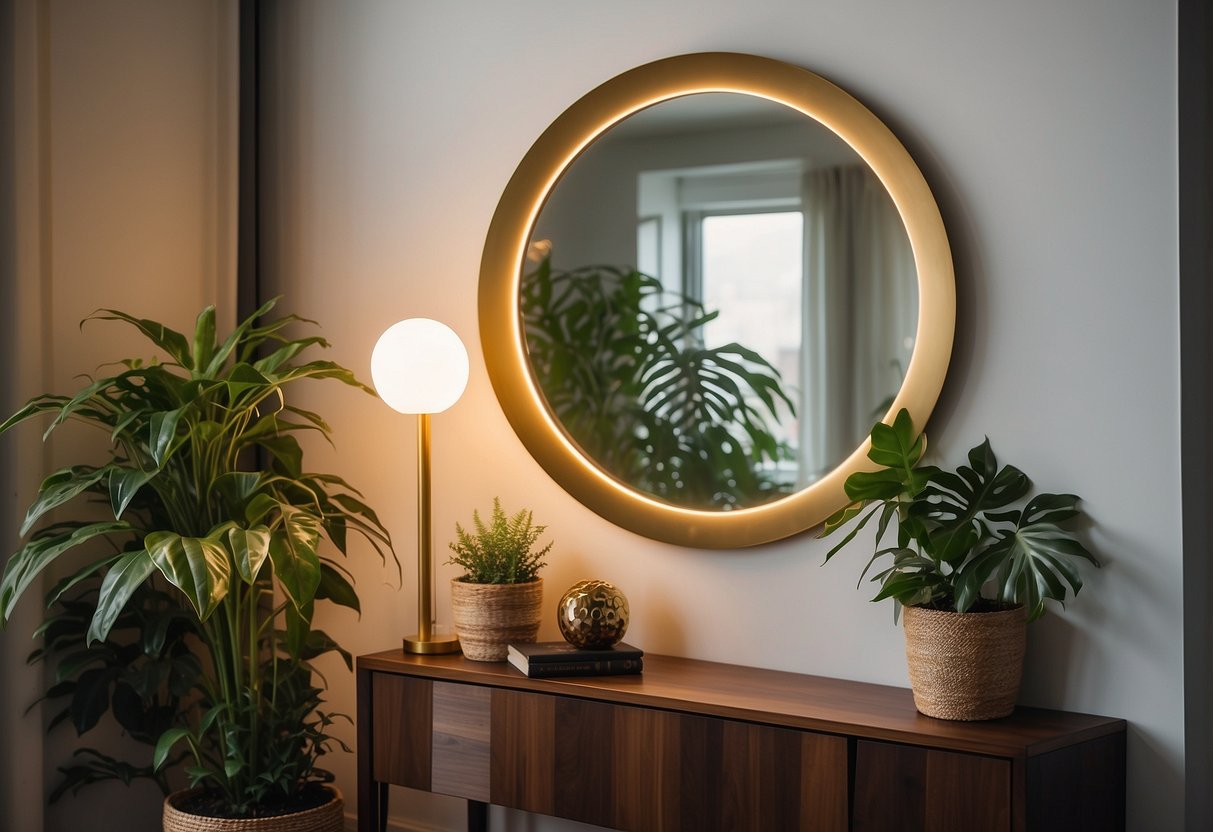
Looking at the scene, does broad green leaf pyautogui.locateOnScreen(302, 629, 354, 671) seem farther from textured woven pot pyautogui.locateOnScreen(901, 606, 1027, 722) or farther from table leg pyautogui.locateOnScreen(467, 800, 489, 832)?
textured woven pot pyautogui.locateOnScreen(901, 606, 1027, 722)

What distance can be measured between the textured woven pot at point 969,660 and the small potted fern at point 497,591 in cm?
87

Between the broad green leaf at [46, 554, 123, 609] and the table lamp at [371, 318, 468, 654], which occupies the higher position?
the table lamp at [371, 318, 468, 654]

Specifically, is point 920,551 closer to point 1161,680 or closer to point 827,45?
point 1161,680

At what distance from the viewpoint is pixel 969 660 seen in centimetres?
187

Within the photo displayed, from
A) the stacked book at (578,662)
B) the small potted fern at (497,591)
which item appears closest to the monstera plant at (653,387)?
the small potted fern at (497,591)

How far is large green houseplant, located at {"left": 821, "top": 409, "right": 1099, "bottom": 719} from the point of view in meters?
1.87

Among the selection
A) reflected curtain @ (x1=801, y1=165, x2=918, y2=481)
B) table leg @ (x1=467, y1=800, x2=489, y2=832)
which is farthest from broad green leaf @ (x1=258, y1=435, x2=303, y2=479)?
reflected curtain @ (x1=801, y1=165, x2=918, y2=481)

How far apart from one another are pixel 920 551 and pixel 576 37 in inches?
53.9

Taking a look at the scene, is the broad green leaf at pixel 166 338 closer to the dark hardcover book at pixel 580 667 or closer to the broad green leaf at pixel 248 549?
the broad green leaf at pixel 248 549

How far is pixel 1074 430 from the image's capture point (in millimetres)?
2025

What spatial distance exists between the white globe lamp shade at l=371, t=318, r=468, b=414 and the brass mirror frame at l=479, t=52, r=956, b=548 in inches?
6.0

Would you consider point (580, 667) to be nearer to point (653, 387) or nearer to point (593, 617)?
point (593, 617)

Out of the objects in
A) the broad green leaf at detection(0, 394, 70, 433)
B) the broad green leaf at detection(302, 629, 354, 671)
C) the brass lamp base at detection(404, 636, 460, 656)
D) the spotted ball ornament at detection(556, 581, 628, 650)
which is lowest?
the broad green leaf at detection(302, 629, 354, 671)

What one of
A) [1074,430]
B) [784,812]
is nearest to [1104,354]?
[1074,430]
